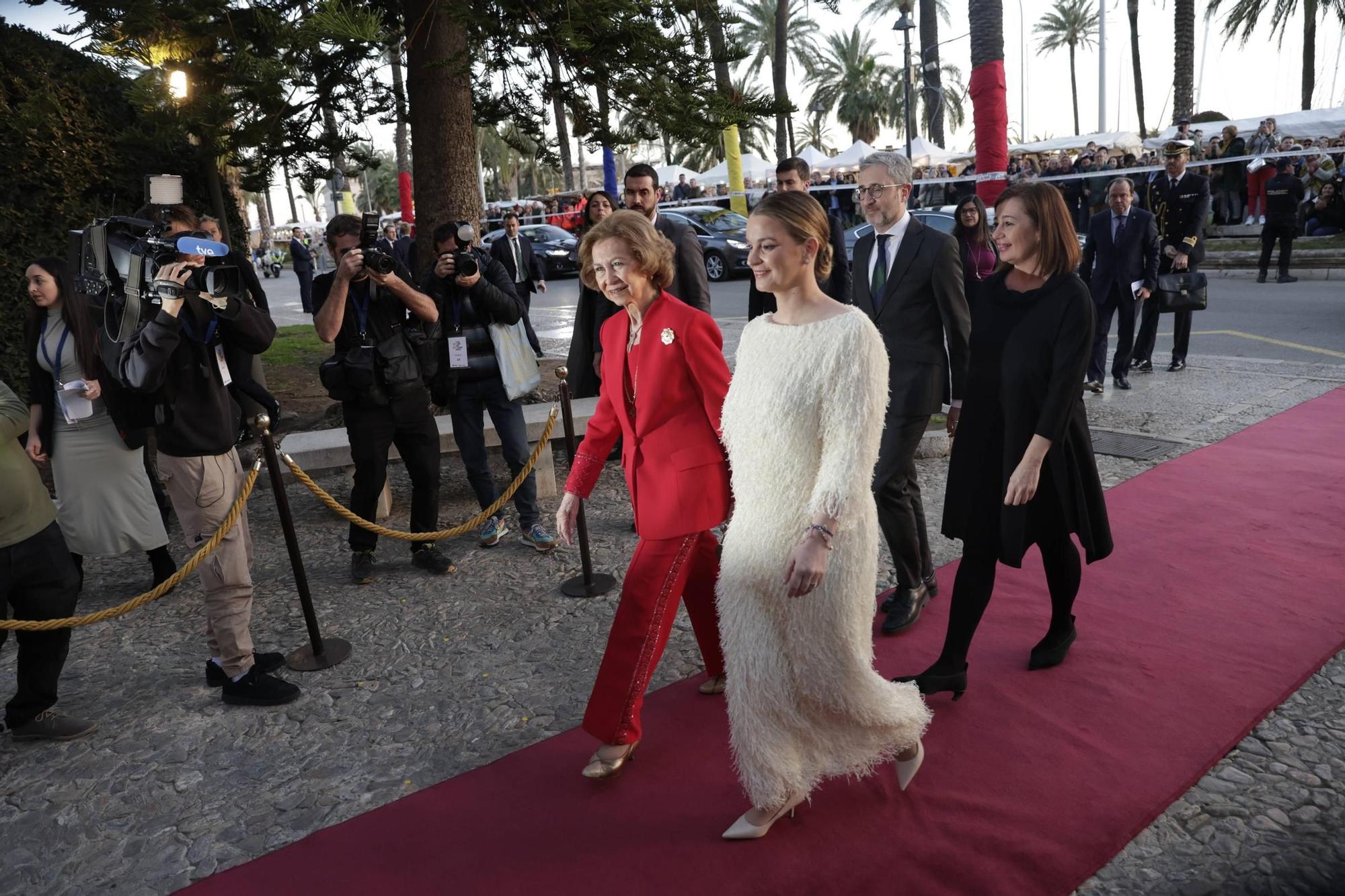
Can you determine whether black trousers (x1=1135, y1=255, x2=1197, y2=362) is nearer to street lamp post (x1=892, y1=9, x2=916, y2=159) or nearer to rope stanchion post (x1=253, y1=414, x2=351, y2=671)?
rope stanchion post (x1=253, y1=414, x2=351, y2=671)

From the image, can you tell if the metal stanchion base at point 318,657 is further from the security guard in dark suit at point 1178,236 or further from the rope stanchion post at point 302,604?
the security guard in dark suit at point 1178,236

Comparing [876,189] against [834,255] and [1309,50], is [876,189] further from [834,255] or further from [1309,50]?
[1309,50]

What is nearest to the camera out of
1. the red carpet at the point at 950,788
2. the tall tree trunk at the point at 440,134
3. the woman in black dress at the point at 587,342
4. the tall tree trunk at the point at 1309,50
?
the red carpet at the point at 950,788

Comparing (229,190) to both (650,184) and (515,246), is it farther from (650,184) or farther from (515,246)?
(650,184)

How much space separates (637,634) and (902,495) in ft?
5.56

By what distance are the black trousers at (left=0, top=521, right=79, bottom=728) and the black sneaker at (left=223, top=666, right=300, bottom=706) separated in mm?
666

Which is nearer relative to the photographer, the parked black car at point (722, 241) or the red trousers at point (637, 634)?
the red trousers at point (637, 634)

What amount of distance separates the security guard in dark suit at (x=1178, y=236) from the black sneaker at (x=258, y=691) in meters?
8.18

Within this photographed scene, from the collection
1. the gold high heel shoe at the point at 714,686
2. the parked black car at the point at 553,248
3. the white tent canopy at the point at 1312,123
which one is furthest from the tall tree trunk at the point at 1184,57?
the gold high heel shoe at the point at 714,686

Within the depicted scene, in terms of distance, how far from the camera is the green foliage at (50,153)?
7199mm

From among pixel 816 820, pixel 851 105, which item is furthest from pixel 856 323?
pixel 851 105

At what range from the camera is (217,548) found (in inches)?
153

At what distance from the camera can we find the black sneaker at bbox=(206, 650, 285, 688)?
13.8ft

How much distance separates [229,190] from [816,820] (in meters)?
9.94
